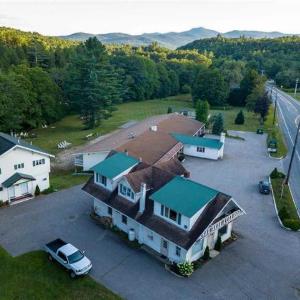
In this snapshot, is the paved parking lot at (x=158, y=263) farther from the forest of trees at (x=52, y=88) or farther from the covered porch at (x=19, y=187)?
the forest of trees at (x=52, y=88)

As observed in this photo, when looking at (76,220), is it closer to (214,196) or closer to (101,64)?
(214,196)

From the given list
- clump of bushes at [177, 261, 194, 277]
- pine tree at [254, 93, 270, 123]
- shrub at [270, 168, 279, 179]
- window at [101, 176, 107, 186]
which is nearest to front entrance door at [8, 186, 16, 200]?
window at [101, 176, 107, 186]

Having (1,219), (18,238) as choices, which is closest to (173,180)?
(18,238)

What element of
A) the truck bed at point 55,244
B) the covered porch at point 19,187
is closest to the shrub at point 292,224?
the truck bed at point 55,244

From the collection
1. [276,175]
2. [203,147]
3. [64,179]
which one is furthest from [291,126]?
[64,179]

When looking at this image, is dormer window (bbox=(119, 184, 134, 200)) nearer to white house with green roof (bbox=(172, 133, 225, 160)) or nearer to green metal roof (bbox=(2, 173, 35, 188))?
green metal roof (bbox=(2, 173, 35, 188))

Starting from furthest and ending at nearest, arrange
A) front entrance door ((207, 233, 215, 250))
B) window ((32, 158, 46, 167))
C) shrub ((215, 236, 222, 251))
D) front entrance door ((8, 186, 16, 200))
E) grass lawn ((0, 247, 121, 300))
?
window ((32, 158, 46, 167)), front entrance door ((8, 186, 16, 200)), shrub ((215, 236, 222, 251)), front entrance door ((207, 233, 215, 250)), grass lawn ((0, 247, 121, 300))
